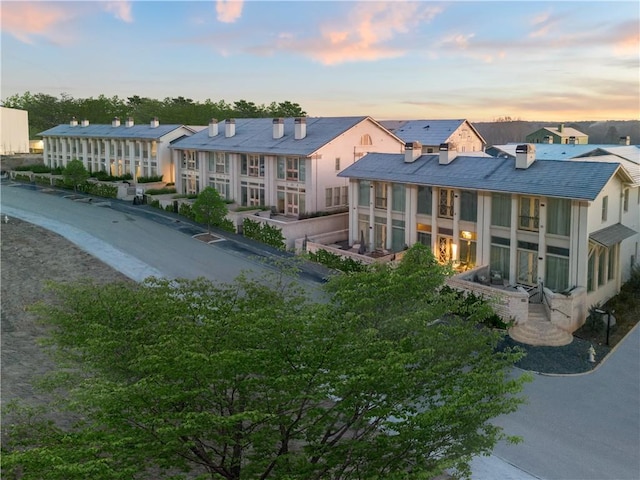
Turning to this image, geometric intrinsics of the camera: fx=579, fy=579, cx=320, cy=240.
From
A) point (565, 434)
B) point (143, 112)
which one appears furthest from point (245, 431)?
point (143, 112)

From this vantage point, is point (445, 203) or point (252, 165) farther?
point (252, 165)

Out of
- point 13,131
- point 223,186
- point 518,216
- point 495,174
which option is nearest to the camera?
point 518,216

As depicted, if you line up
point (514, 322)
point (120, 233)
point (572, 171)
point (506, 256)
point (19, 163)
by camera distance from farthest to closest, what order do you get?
point (19, 163) → point (120, 233) → point (506, 256) → point (572, 171) → point (514, 322)

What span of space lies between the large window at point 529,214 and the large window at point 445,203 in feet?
15.3

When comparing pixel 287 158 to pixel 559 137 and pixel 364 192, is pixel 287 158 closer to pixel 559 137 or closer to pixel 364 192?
pixel 364 192

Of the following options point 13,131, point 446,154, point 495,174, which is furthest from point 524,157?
point 13,131

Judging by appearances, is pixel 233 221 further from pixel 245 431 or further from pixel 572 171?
pixel 245 431

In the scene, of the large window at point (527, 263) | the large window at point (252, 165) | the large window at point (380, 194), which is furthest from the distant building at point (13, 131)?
the large window at point (527, 263)

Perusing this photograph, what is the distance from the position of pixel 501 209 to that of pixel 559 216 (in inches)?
133

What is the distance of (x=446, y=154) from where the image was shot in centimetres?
3581

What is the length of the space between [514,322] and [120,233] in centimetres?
2954

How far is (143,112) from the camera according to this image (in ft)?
395

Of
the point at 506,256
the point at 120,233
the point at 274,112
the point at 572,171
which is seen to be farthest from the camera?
the point at 274,112

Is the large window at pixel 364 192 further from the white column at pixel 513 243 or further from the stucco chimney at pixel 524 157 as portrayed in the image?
the white column at pixel 513 243
